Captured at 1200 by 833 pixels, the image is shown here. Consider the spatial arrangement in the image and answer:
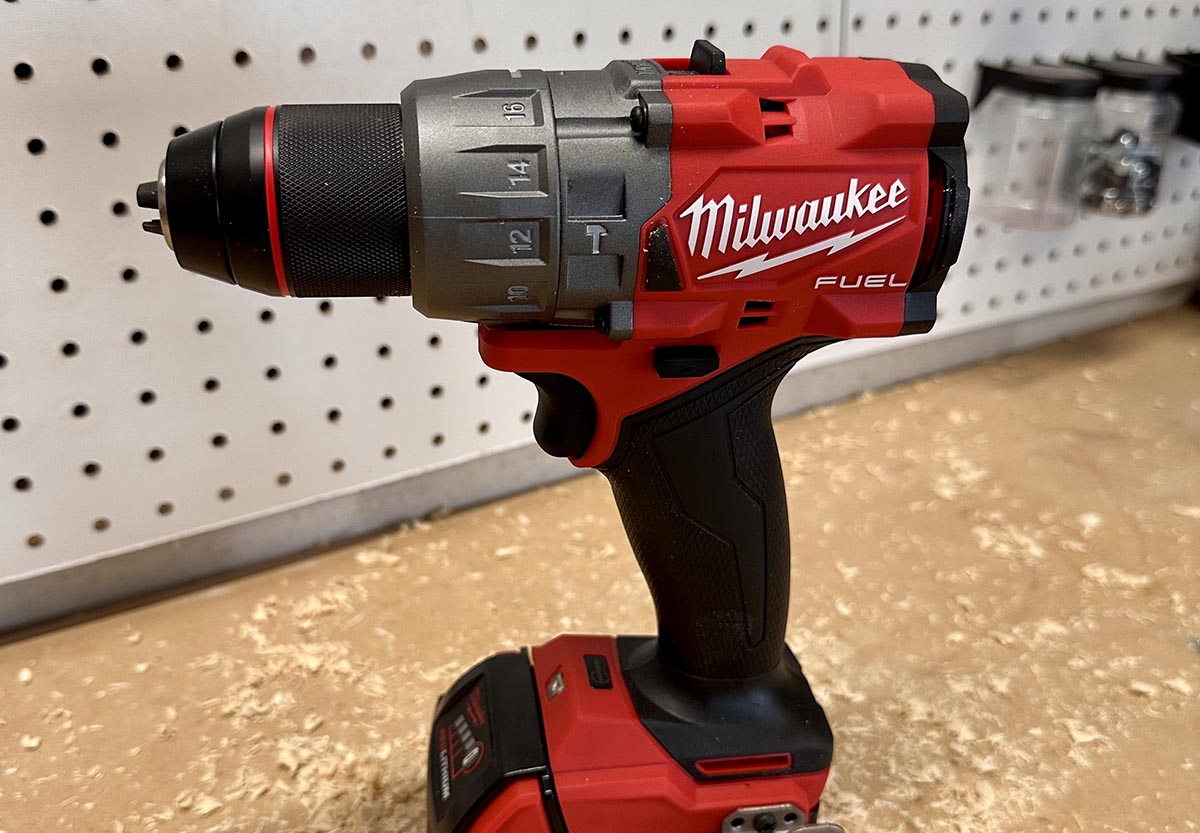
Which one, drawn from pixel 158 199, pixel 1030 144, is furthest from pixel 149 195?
pixel 1030 144

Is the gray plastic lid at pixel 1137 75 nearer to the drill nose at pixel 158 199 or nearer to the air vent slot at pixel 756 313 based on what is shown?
the air vent slot at pixel 756 313

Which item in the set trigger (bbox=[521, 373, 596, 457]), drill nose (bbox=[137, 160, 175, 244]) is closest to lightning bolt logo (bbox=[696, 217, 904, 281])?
trigger (bbox=[521, 373, 596, 457])

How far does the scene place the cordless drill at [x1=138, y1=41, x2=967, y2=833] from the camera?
47cm

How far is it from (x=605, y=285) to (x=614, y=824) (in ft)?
1.15

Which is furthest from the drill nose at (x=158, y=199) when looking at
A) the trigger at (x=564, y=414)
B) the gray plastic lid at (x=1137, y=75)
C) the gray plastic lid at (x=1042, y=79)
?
the gray plastic lid at (x=1137, y=75)

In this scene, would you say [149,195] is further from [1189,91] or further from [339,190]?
[1189,91]

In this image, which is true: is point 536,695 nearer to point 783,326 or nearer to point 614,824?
point 614,824

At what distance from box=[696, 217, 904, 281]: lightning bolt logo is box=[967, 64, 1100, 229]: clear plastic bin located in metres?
0.66

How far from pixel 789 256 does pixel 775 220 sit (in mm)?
23

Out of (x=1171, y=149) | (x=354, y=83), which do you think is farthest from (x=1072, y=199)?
(x=354, y=83)

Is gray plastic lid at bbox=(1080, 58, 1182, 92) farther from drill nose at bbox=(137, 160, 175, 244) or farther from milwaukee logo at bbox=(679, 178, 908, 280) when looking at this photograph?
drill nose at bbox=(137, 160, 175, 244)

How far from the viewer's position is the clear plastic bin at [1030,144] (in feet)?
3.41

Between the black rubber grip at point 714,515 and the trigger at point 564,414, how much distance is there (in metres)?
0.02

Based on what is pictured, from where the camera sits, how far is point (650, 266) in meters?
0.49
